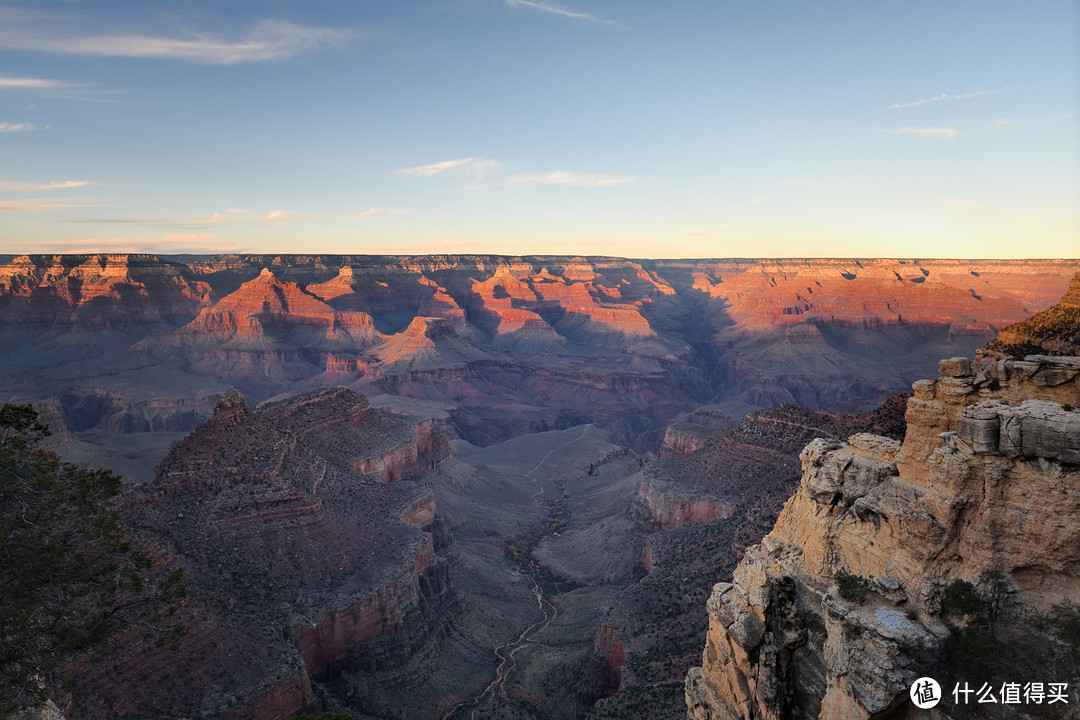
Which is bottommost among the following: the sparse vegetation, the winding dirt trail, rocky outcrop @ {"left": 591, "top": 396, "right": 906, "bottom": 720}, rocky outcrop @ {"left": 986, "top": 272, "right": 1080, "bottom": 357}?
the winding dirt trail

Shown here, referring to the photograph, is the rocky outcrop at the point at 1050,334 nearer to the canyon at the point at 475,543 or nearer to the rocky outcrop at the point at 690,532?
the canyon at the point at 475,543

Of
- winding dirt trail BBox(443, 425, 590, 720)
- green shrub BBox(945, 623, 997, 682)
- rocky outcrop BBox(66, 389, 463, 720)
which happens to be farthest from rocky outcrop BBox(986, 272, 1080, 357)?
rocky outcrop BBox(66, 389, 463, 720)

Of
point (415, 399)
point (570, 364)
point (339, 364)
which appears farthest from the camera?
point (570, 364)

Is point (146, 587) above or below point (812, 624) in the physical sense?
below

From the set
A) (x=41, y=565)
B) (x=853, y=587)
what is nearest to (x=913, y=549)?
(x=853, y=587)

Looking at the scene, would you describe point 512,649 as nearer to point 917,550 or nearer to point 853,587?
point 853,587

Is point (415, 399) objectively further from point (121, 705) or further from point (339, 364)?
point (121, 705)

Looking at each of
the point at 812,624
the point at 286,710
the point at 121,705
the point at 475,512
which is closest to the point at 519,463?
the point at 475,512

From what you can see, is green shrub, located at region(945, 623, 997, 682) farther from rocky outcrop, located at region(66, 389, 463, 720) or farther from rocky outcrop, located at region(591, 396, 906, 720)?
rocky outcrop, located at region(66, 389, 463, 720)

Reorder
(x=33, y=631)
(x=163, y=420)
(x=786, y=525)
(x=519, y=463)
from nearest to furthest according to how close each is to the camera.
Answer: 1. (x=33, y=631)
2. (x=786, y=525)
3. (x=519, y=463)
4. (x=163, y=420)
